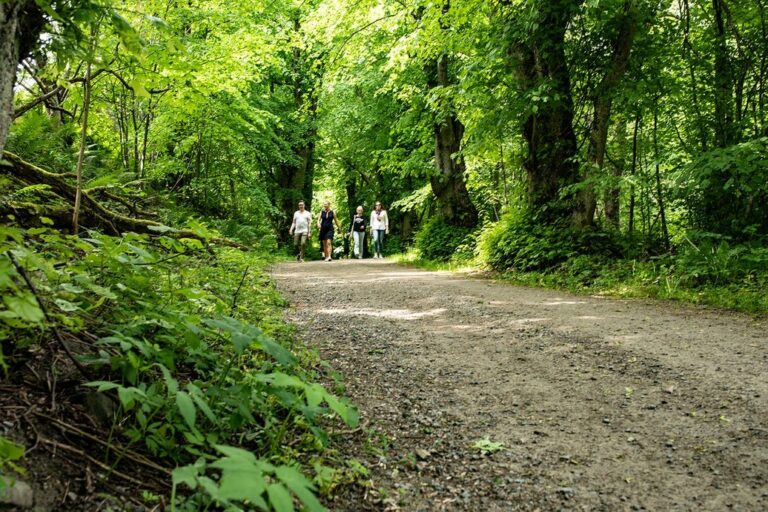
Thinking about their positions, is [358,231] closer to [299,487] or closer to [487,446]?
[487,446]

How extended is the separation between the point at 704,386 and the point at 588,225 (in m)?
6.78

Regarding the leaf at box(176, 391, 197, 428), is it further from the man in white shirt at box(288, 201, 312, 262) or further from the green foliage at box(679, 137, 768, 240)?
the man in white shirt at box(288, 201, 312, 262)

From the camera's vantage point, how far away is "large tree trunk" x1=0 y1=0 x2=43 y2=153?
2.53 meters

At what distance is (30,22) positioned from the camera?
2.72 meters

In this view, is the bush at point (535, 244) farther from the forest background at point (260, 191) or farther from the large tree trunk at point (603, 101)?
the large tree trunk at point (603, 101)

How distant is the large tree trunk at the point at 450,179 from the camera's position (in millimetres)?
16234

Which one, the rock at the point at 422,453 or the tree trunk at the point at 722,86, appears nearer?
the rock at the point at 422,453

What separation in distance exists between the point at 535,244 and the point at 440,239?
18.1 ft

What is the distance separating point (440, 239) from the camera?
51.7 ft

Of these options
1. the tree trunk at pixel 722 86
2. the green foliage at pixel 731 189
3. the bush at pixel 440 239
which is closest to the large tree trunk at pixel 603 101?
the tree trunk at pixel 722 86

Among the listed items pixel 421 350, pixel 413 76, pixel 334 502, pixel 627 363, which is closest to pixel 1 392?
pixel 334 502

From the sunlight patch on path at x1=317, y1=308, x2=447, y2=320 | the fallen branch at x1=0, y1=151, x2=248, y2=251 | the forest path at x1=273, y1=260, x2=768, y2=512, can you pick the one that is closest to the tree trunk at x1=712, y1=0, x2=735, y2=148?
the forest path at x1=273, y1=260, x2=768, y2=512

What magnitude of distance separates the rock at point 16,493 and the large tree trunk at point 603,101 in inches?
371

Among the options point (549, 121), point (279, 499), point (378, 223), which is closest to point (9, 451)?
point (279, 499)
